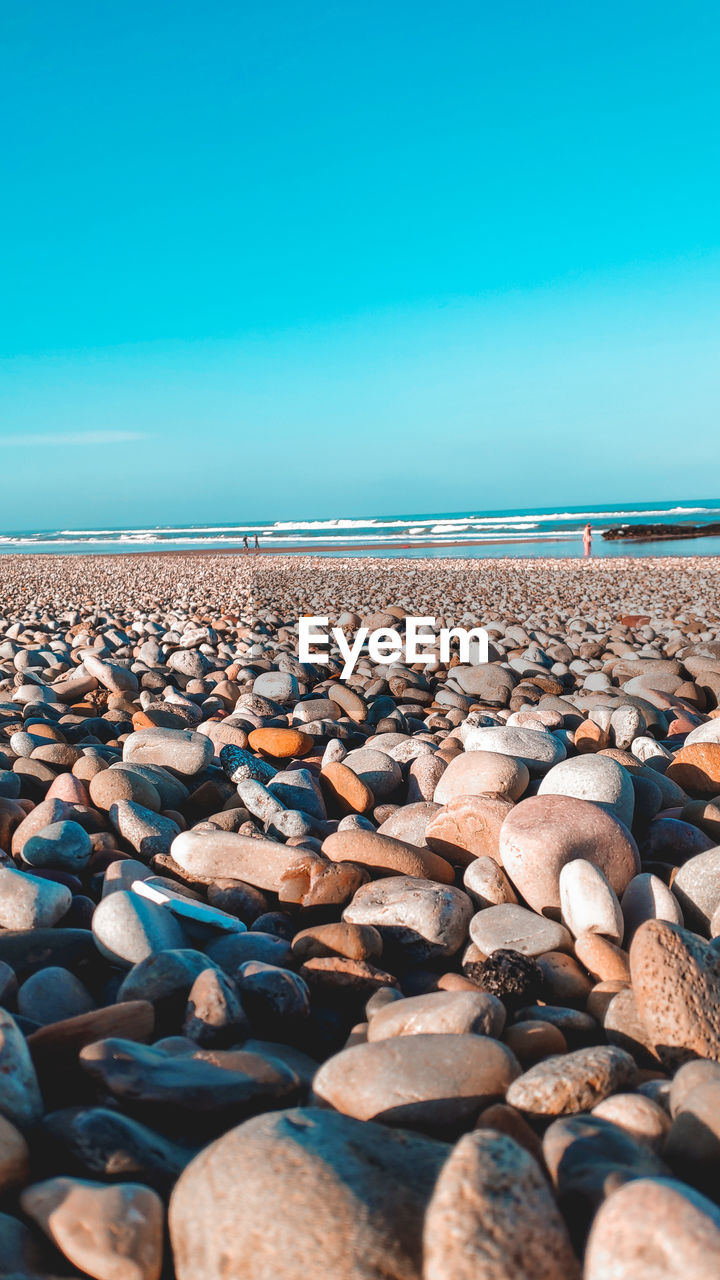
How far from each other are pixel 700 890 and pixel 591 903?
407 mm

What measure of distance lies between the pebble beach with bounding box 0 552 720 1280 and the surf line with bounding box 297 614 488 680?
2551 mm

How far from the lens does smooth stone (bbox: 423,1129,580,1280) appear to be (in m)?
1.04

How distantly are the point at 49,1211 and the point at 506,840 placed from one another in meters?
1.59

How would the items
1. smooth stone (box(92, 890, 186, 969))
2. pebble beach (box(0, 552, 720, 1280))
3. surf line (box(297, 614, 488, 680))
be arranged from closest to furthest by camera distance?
pebble beach (box(0, 552, 720, 1280)) < smooth stone (box(92, 890, 186, 969)) < surf line (box(297, 614, 488, 680))

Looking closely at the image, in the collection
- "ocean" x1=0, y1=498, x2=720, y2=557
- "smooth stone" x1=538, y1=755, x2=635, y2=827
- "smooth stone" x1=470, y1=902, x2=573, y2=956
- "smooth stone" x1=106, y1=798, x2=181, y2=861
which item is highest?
"ocean" x1=0, y1=498, x2=720, y2=557

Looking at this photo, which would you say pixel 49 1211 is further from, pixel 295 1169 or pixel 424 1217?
pixel 424 1217

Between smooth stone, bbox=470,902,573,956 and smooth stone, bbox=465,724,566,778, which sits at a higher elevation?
smooth stone, bbox=465,724,566,778

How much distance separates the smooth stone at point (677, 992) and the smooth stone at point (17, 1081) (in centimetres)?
122

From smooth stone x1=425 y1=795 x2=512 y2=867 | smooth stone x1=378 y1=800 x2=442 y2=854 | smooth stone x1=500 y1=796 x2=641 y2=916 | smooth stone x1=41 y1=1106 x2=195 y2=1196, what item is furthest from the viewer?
smooth stone x1=378 y1=800 x2=442 y2=854

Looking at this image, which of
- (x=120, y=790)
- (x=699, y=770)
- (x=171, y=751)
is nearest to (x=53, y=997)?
(x=120, y=790)

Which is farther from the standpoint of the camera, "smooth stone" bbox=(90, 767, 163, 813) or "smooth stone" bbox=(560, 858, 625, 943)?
"smooth stone" bbox=(90, 767, 163, 813)

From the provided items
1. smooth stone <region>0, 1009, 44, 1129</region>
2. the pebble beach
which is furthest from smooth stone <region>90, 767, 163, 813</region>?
smooth stone <region>0, 1009, 44, 1129</region>

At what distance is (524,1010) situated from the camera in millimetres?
1963

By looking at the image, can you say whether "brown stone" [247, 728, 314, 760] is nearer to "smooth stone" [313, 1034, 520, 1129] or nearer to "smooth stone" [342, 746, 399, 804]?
"smooth stone" [342, 746, 399, 804]
